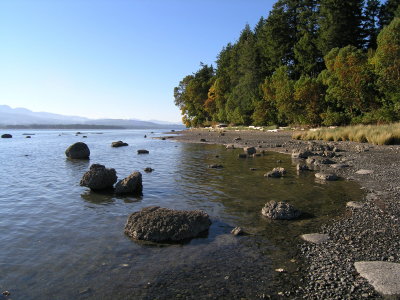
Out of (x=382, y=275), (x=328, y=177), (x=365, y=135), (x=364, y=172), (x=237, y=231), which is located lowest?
(x=237, y=231)

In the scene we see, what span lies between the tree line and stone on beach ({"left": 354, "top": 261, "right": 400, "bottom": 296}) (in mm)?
43274

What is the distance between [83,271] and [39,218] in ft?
18.0

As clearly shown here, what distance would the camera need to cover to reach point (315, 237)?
8.91m

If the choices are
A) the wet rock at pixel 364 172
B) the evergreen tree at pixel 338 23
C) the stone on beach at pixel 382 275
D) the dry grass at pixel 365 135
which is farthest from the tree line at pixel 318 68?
the stone on beach at pixel 382 275

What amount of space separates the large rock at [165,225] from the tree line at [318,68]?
43.5 metres

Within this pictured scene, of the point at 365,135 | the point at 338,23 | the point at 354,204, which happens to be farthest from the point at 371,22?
the point at 354,204

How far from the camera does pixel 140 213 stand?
10.1 m

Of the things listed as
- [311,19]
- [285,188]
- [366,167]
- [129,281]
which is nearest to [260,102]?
[311,19]

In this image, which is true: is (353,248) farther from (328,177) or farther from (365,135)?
(365,135)

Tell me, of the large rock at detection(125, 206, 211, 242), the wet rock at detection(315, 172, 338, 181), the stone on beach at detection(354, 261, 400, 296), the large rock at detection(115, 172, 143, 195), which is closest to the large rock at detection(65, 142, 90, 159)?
the large rock at detection(115, 172, 143, 195)

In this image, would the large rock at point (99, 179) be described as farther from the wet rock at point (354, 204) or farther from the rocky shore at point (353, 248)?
the wet rock at point (354, 204)

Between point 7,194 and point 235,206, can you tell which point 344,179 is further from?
point 7,194

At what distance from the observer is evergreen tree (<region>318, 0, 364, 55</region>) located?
205 feet

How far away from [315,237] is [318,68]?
70240 millimetres
